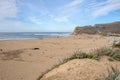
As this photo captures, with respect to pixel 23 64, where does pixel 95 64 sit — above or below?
above

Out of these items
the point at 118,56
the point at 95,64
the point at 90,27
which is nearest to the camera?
the point at 95,64

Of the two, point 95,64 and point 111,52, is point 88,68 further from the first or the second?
point 111,52

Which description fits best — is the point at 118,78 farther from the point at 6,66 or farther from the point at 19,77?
the point at 6,66

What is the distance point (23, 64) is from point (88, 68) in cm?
280

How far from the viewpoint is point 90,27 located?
131ft

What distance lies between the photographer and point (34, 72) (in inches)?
203

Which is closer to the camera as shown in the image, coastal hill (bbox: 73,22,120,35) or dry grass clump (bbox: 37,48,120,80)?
dry grass clump (bbox: 37,48,120,80)

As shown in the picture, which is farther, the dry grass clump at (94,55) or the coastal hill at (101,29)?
the coastal hill at (101,29)

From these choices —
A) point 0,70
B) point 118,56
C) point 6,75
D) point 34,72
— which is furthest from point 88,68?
point 0,70

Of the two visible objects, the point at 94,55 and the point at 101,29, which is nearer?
the point at 94,55

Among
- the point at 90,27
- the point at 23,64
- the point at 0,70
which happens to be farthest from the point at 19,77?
the point at 90,27

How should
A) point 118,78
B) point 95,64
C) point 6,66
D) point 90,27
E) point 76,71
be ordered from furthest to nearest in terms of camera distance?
1. point 90,27
2. point 6,66
3. point 95,64
4. point 76,71
5. point 118,78

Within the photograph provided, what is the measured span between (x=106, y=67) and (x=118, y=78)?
41.2 inches

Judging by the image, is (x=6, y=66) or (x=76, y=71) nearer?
(x=76, y=71)
